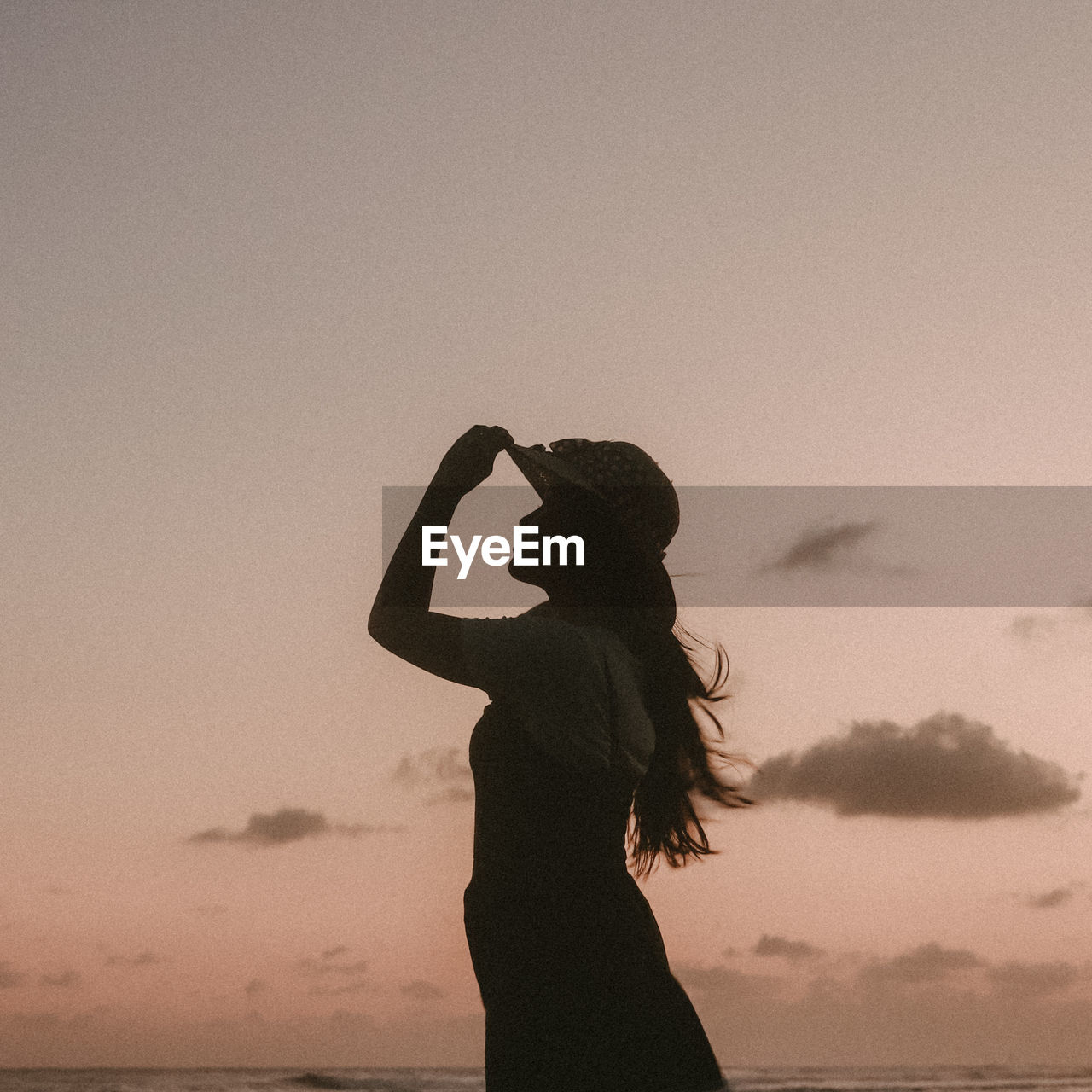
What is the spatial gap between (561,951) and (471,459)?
104 centimetres

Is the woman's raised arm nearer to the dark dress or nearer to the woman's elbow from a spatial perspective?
the woman's elbow

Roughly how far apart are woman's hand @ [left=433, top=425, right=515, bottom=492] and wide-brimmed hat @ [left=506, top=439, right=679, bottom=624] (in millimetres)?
120

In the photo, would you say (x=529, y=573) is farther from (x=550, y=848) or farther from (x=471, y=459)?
(x=550, y=848)

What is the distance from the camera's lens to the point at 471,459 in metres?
2.61

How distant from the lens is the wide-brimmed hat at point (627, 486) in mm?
2795

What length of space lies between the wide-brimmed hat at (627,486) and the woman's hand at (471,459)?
0.12 meters

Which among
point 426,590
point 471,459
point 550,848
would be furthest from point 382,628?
point 550,848

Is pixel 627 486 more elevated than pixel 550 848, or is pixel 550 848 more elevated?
pixel 627 486

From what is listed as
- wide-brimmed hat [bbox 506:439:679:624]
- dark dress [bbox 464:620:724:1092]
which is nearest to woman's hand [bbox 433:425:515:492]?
wide-brimmed hat [bbox 506:439:679:624]

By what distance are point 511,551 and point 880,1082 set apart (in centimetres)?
5917

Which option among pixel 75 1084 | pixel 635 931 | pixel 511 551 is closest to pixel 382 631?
pixel 511 551

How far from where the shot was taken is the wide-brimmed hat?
9.17 feet

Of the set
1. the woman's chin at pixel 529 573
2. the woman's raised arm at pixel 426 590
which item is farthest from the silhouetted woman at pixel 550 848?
the woman's chin at pixel 529 573

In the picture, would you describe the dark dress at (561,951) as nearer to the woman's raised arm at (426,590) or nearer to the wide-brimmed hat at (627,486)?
the woman's raised arm at (426,590)
